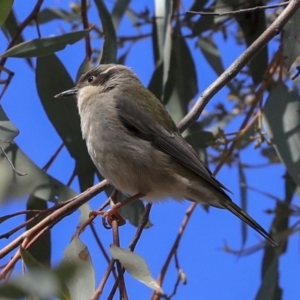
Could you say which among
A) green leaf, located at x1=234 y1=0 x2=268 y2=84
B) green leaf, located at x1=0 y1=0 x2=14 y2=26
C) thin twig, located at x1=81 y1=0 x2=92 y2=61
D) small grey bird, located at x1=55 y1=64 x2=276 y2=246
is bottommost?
green leaf, located at x1=0 y1=0 x2=14 y2=26

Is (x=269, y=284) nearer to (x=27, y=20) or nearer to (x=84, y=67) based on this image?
(x=84, y=67)

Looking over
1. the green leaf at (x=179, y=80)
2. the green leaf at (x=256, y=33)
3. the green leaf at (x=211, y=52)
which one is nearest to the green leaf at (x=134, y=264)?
the green leaf at (x=179, y=80)

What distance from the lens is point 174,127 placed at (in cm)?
327

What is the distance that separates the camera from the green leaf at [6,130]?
289 cm

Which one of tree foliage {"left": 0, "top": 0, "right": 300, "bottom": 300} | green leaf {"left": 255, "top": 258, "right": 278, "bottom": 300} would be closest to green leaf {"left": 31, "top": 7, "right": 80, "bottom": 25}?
tree foliage {"left": 0, "top": 0, "right": 300, "bottom": 300}

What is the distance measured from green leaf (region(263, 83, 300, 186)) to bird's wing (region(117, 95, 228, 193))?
0.45 meters

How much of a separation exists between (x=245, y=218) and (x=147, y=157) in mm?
489

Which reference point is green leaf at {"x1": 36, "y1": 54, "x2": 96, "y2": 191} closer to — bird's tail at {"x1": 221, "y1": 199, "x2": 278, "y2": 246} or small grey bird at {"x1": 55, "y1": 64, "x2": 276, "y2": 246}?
small grey bird at {"x1": 55, "y1": 64, "x2": 276, "y2": 246}

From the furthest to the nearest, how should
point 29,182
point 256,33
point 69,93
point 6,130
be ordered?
point 256,33
point 69,93
point 29,182
point 6,130

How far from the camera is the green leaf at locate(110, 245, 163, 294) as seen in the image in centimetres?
226

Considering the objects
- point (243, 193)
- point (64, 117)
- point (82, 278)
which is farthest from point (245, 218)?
point (243, 193)

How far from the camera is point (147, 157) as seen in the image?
3207 mm

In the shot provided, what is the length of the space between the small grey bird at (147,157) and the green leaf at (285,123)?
448 mm

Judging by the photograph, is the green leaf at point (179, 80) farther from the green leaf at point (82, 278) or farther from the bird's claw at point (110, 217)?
the green leaf at point (82, 278)
